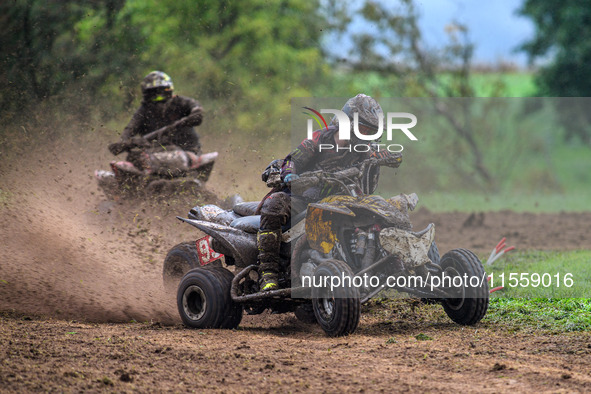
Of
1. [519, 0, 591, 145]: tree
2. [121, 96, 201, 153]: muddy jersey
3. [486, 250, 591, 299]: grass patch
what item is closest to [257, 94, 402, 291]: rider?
[486, 250, 591, 299]: grass patch

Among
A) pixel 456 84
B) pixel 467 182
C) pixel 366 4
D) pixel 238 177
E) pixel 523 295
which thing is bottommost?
pixel 523 295

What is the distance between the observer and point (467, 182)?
27.1 m

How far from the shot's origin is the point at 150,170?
1334cm

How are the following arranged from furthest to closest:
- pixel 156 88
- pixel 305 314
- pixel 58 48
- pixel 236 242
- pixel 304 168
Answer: pixel 58 48, pixel 156 88, pixel 305 314, pixel 236 242, pixel 304 168

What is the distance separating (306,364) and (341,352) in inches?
23.0

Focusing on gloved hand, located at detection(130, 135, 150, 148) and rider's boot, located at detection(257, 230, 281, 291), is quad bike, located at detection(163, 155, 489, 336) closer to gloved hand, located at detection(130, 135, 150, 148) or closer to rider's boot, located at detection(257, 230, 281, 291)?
rider's boot, located at detection(257, 230, 281, 291)

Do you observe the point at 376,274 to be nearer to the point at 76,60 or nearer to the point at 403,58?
the point at 76,60

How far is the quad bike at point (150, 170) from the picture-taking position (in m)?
13.3

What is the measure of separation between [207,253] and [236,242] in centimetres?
78

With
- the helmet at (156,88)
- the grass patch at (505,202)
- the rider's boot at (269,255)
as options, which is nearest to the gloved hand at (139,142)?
the helmet at (156,88)

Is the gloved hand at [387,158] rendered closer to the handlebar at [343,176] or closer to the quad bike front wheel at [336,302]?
the handlebar at [343,176]

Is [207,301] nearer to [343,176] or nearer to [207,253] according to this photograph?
[207,253]

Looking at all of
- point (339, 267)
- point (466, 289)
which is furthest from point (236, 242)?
point (466, 289)

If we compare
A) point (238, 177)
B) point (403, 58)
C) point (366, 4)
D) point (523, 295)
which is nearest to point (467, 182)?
point (403, 58)
